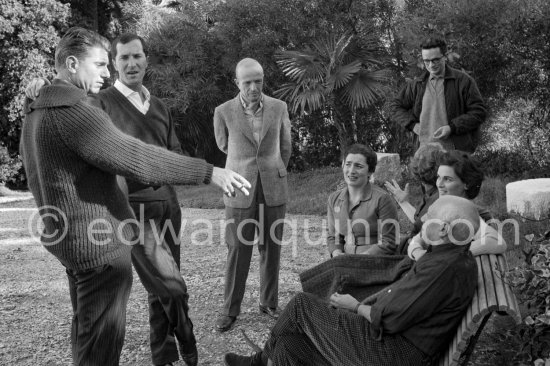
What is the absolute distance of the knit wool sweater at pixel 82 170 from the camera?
283cm

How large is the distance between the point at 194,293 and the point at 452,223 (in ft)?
11.3

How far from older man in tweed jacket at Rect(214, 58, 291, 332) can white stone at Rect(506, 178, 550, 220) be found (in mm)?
3538

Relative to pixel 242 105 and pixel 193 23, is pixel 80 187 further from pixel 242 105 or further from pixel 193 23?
pixel 193 23

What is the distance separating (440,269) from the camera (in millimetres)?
2971

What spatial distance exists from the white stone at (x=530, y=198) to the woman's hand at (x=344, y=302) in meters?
4.55

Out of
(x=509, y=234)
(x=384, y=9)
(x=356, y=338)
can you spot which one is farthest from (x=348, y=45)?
(x=356, y=338)

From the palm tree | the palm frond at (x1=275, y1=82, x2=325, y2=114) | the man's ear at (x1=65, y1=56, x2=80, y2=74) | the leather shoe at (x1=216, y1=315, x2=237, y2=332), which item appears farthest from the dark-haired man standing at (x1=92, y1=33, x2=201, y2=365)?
the palm frond at (x1=275, y1=82, x2=325, y2=114)

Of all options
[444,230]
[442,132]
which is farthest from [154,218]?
[442,132]

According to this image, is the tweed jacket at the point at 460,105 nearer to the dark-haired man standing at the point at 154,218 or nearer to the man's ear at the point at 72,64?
the dark-haired man standing at the point at 154,218

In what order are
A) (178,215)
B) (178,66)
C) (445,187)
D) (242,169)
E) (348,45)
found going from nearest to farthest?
(445,187), (178,215), (242,169), (348,45), (178,66)

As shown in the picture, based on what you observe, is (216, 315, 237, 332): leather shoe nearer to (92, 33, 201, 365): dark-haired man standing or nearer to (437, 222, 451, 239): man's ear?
(92, 33, 201, 365): dark-haired man standing

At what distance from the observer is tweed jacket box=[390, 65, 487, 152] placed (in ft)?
17.6

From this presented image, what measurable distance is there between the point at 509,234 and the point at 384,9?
7692 millimetres

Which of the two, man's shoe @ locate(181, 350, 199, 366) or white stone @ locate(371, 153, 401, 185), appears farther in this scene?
white stone @ locate(371, 153, 401, 185)
